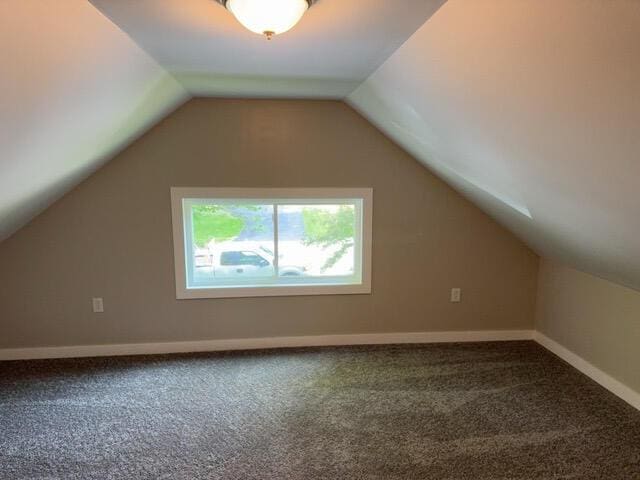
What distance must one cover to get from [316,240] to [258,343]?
3.10 feet

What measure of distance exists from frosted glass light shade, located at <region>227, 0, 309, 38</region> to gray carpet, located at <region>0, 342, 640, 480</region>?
6.24 ft

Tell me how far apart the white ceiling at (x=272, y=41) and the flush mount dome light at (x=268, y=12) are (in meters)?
0.10

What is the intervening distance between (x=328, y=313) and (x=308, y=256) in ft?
1.59

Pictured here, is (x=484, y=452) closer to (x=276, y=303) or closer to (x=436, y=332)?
(x=436, y=332)

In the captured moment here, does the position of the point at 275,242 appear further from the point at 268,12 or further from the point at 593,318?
the point at 593,318

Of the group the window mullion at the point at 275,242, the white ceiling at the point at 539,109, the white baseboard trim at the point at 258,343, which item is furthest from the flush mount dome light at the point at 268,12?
the white baseboard trim at the point at 258,343

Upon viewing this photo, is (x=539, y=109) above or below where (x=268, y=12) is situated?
below

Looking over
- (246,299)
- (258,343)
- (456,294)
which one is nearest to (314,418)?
(258,343)

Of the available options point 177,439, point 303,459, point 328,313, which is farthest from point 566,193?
point 177,439

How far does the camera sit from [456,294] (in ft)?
11.2

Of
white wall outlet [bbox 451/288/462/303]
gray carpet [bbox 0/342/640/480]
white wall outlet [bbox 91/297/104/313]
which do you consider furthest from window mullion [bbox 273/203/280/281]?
white wall outlet [bbox 451/288/462/303]

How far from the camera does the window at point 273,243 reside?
3.14m

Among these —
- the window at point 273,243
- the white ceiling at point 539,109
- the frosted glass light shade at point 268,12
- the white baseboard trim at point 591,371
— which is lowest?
the white baseboard trim at point 591,371

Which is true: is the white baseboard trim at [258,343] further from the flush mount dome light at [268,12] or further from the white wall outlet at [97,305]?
the flush mount dome light at [268,12]
